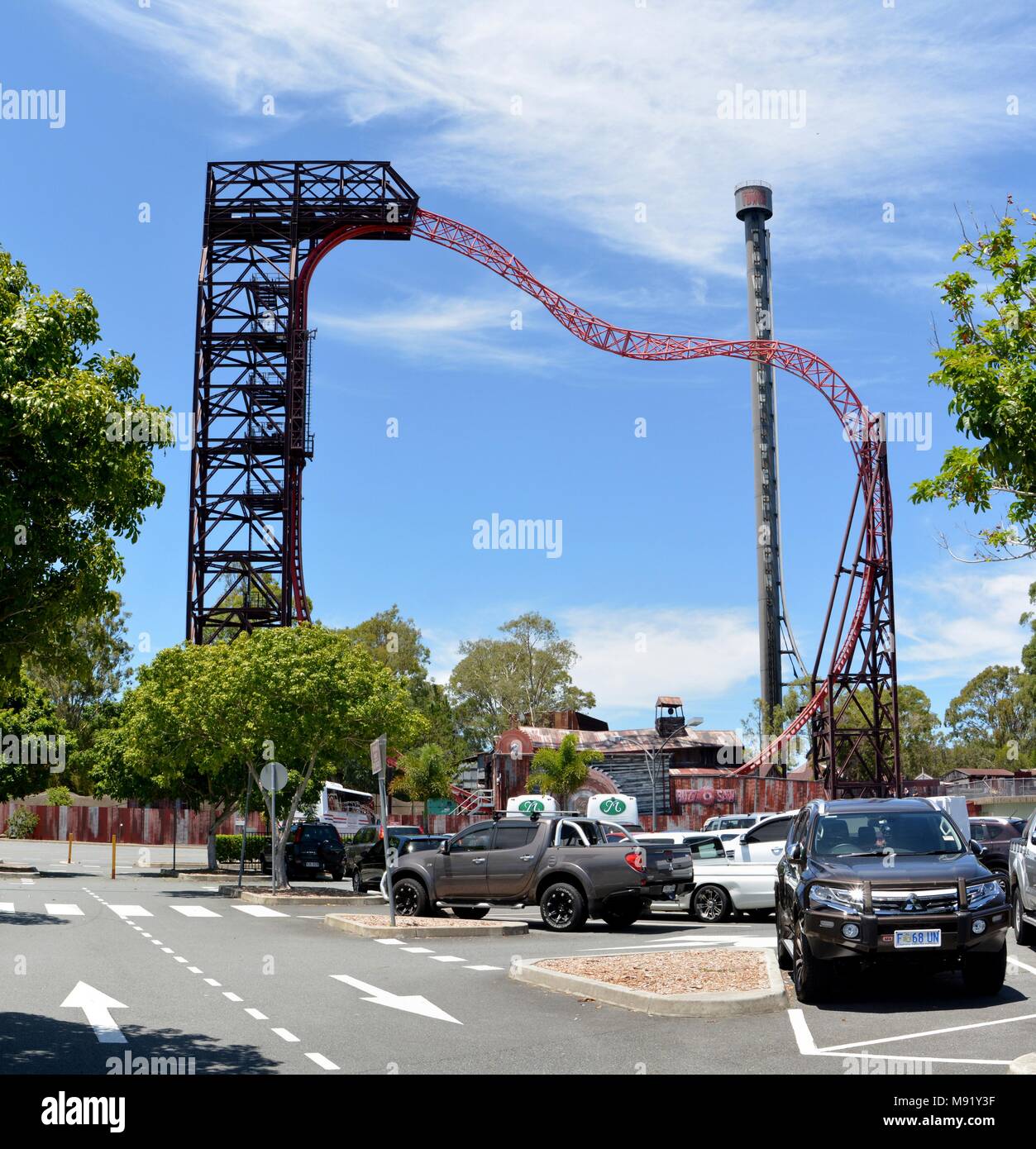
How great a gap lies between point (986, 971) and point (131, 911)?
1748 cm

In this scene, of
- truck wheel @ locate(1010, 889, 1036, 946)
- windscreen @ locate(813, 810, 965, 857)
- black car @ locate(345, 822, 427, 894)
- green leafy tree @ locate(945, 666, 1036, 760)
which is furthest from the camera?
green leafy tree @ locate(945, 666, 1036, 760)

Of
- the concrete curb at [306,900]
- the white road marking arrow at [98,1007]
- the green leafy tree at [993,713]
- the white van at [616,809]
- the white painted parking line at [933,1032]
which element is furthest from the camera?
the green leafy tree at [993,713]

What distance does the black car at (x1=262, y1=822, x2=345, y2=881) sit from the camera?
120 feet

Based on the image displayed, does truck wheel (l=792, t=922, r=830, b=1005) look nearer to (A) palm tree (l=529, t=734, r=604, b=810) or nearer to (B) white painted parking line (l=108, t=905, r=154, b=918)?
(B) white painted parking line (l=108, t=905, r=154, b=918)

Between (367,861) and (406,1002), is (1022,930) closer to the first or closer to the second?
(406,1002)

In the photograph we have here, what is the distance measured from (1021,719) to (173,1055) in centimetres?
9462

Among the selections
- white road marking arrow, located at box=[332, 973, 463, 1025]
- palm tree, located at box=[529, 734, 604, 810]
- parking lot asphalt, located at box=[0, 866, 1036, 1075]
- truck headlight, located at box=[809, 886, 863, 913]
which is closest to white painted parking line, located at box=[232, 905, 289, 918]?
parking lot asphalt, located at box=[0, 866, 1036, 1075]

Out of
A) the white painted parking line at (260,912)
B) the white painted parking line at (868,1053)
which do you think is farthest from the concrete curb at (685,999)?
the white painted parking line at (260,912)

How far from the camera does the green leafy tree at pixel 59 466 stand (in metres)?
9.72

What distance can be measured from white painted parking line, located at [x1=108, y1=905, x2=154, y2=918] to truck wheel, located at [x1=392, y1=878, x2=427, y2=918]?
15.5ft

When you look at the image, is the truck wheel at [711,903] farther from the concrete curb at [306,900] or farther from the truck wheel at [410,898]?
the concrete curb at [306,900]

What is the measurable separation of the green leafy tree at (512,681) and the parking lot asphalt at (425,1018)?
69.7 metres

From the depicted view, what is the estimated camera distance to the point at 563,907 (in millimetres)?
19688
